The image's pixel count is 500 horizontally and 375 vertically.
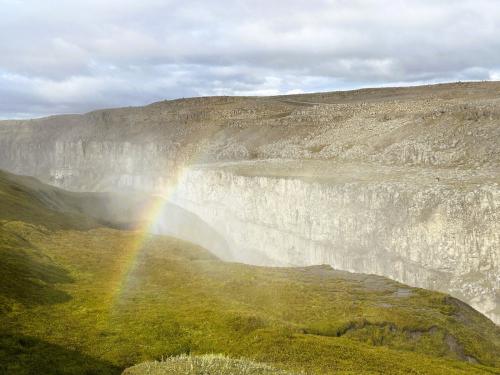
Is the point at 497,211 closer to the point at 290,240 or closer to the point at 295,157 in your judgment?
the point at 290,240

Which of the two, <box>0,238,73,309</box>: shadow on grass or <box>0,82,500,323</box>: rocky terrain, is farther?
<box>0,82,500,323</box>: rocky terrain

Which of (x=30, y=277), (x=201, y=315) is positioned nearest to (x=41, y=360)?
(x=201, y=315)

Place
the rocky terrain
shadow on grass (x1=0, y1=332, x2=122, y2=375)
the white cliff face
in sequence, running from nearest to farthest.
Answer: shadow on grass (x1=0, y1=332, x2=122, y2=375) → the white cliff face → the rocky terrain

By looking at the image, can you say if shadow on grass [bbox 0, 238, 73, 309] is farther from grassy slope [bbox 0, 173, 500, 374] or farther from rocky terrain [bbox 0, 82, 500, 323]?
rocky terrain [bbox 0, 82, 500, 323]

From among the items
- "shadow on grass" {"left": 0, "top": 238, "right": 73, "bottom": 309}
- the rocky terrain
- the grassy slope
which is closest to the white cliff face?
the rocky terrain

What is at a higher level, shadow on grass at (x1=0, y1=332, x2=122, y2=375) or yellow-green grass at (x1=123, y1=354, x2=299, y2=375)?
yellow-green grass at (x1=123, y1=354, x2=299, y2=375)

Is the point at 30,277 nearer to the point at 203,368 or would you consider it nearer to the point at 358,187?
the point at 203,368

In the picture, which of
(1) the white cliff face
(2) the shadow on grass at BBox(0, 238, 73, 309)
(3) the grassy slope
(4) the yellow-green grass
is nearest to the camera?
(4) the yellow-green grass

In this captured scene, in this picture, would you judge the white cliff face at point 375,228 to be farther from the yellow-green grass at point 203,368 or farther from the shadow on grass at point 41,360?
the shadow on grass at point 41,360
